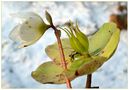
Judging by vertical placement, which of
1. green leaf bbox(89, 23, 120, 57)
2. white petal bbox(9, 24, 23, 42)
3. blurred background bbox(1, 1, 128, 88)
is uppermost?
white petal bbox(9, 24, 23, 42)

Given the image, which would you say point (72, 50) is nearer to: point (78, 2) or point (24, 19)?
point (24, 19)

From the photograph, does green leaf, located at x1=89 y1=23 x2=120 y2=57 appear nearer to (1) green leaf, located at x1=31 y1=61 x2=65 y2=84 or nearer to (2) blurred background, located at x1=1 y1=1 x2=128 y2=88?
(1) green leaf, located at x1=31 y1=61 x2=65 y2=84

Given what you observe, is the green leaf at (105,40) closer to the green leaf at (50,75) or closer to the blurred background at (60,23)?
the green leaf at (50,75)

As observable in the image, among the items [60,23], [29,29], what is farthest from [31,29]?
[60,23]

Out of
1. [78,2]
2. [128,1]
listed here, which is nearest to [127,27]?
[128,1]

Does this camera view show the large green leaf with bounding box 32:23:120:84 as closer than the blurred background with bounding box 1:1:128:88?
Yes

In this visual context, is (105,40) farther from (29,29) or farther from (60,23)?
(60,23)

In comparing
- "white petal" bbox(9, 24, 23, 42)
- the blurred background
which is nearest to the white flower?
"white petal" bbox(9, 24, 23, 42)
